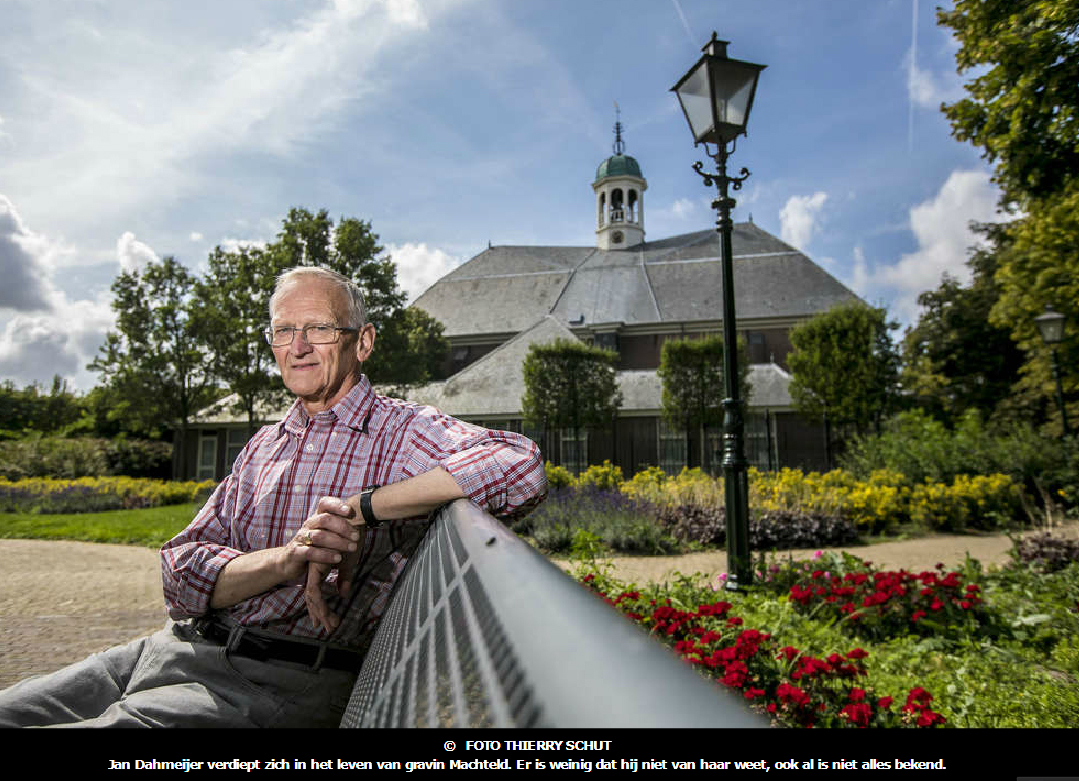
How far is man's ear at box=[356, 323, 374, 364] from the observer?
7.48ft

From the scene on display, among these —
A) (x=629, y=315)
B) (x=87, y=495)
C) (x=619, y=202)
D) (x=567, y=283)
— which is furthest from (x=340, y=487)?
(x=619, y=202)

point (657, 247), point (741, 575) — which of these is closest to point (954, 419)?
point (657, 247)

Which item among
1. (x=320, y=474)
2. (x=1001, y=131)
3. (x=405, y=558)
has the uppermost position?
(x=1001, y=131)

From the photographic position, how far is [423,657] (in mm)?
836

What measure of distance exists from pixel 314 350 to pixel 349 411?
25cm

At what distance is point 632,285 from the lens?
34312mm

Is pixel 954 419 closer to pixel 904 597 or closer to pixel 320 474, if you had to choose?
pixel 904 597

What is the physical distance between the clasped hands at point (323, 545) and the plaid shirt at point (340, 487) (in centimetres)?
15

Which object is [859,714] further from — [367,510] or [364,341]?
[364,341]

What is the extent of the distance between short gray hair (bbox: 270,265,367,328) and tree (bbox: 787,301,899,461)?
65.6 ft

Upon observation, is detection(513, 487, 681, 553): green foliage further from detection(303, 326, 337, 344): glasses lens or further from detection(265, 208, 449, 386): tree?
detection(265, 208, 449, 386): tree

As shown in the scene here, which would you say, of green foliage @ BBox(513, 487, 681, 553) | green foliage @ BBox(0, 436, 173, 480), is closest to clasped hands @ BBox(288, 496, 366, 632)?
green foliage @ BBox(513, 487, 681, 553)
